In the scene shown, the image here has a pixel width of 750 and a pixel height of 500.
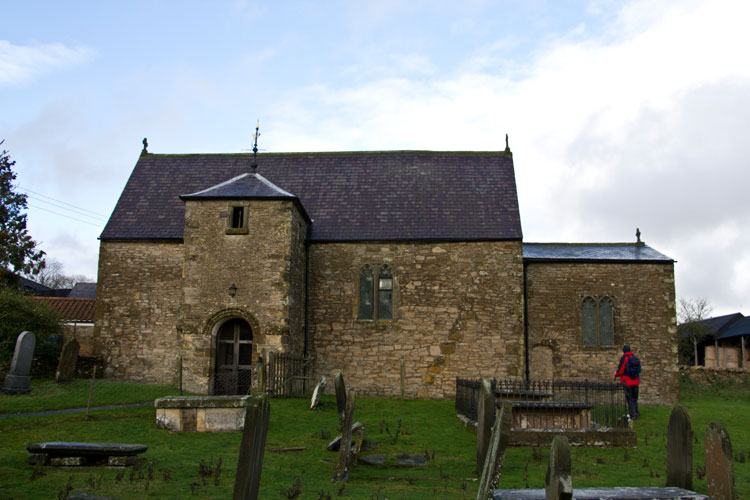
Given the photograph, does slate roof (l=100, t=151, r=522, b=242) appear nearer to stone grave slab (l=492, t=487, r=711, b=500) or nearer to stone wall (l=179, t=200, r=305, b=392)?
stone wall (l=179, t=200, r=305, b=392)

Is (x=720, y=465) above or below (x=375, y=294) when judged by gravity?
below

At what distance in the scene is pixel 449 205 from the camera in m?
23.9

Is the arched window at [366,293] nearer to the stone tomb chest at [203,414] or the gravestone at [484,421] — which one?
the stone tomb chest at [203,414]

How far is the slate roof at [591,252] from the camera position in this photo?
76.5ft

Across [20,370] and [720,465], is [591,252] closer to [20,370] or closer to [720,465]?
[720,465]

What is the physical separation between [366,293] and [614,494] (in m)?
16.4

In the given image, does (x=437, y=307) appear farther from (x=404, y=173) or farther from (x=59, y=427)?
(x=59, y=427)

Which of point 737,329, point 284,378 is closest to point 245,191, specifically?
point 284,378

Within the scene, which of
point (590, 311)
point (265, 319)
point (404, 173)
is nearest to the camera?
point (265, 319)

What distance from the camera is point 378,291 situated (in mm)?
22438

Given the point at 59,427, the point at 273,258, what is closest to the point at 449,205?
the point at 273,258

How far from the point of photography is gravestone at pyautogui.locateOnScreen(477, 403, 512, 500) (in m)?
6.77

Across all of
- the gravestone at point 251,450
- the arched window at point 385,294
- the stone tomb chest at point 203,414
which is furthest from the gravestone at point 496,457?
the arched window at point 385,294

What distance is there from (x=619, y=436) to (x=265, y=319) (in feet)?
36.9
